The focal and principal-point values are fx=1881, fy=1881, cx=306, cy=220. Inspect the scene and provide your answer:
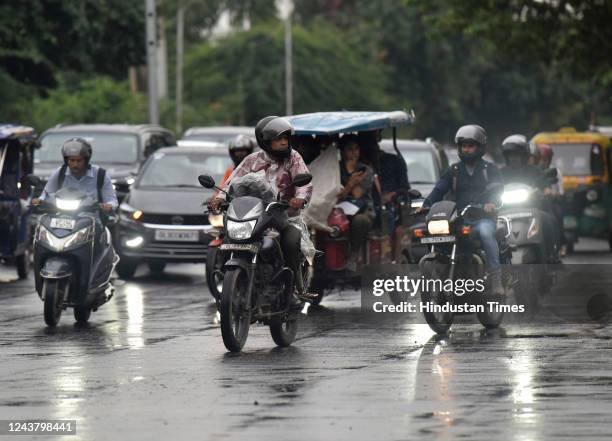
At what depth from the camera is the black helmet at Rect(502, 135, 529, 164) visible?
19.3 meters

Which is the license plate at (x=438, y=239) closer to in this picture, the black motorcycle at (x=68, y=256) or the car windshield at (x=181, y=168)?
the black motorcycle at (x=68, y=256)

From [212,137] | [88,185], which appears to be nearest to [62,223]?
[88,185]

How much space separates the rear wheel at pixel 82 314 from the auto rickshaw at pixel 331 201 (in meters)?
2.38

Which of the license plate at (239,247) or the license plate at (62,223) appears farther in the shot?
the license plate at (62,223)

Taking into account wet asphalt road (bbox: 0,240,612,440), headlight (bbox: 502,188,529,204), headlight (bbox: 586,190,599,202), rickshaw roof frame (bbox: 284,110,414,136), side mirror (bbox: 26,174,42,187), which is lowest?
wet asphalt road (bbox: 0,240,612,440)

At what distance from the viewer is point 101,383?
11.7 m

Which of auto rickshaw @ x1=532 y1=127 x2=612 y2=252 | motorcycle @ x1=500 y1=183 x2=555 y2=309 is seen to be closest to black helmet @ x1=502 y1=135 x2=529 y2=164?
motorcycle @ x1=500 y1=183 x2=555 y2=309

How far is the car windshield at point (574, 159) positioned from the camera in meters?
34.5

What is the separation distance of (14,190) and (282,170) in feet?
28.7

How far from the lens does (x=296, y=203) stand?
13992mm

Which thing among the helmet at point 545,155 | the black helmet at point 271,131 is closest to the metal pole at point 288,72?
the helmet at point 545,155

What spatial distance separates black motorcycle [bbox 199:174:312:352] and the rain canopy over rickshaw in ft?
12.7

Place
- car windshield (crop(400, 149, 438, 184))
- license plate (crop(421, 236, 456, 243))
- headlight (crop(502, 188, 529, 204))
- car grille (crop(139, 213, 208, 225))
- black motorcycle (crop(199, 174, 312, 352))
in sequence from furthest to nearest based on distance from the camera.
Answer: car windshield (crop(400, 149, 438, 184)) → car grille (crop(139, 213, 208, 225)) → headlight (crop(502, 188, 529, 204)) → license plate (crop(421, 236, 456, 243)) → black motorcycle (crop(199, 174, 312, 352))

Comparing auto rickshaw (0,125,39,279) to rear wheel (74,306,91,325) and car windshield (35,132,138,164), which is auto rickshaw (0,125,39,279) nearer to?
car windshield (35,132,138,164)
